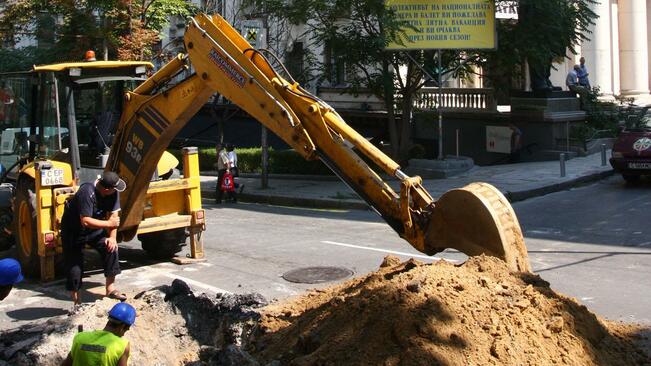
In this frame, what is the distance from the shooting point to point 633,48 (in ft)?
106

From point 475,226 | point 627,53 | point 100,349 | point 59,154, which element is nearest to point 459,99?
point 627,53

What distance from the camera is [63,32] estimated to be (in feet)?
78.5

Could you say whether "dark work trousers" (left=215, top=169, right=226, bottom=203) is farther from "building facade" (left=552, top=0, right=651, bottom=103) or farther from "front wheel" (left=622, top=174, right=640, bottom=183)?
"building facade" (left=552, top=0, right=651, bottom=103)

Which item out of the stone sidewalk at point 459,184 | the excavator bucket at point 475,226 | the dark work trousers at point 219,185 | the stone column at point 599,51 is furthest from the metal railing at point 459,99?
the excavator bucket at point 475,226

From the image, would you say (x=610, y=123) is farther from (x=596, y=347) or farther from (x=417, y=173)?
(x=596, y=347)

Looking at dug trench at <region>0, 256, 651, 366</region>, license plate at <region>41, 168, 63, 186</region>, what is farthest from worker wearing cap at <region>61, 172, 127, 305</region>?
dug trench at <region>0, 256, 651, 366</region>

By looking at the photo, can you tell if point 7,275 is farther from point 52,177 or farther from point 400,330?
point 52,177

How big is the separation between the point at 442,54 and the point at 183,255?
11938mm

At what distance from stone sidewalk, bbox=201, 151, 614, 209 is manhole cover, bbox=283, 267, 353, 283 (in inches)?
243

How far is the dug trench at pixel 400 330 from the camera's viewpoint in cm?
558

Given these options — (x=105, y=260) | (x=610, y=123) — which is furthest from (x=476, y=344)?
(x=610, y=123)

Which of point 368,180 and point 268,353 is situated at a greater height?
point 368,180

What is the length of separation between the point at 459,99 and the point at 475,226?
19192mm

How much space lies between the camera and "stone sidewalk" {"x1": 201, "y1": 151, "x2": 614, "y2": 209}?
17656mm
